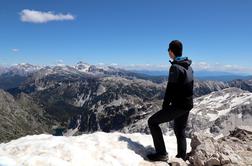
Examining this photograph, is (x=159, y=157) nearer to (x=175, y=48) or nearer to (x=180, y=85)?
(x=180, y=85)

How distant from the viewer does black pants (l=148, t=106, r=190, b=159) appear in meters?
17.1

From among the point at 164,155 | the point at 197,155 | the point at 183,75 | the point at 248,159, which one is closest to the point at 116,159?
the point at 164,155

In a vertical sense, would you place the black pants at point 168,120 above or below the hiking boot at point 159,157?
above

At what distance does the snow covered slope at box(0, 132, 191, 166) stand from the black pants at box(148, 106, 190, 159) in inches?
40.4

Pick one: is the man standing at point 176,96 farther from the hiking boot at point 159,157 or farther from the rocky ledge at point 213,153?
the rocky ledge at point 213,153

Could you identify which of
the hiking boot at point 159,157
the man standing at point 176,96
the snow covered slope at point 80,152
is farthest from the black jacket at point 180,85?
the snow covered slope at point 80,152

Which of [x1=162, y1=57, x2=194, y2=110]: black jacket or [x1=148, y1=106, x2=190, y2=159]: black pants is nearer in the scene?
[x1=162, y1=57, x2=194, y2=110]: black jacket

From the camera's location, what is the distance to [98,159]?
16828mm

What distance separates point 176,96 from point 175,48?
2.32m

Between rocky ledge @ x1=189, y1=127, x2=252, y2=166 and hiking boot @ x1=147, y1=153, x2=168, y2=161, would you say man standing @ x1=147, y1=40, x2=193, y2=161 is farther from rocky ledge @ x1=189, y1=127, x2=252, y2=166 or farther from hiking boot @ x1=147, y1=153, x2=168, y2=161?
rocky ledge @ x1=189, y1=127, x2=252, y2=166

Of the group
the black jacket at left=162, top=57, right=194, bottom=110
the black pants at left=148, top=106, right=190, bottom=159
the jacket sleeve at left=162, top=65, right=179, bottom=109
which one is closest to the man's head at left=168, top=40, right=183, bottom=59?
the black jacket at left=162, top=57, right=194, bottom=110

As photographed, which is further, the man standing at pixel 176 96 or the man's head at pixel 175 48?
the man's head at pixel 175 48

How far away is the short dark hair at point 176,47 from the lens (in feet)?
55.5

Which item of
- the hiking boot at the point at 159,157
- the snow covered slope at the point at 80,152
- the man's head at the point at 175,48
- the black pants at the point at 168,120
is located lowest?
the hiking boot at the point at 159,157
